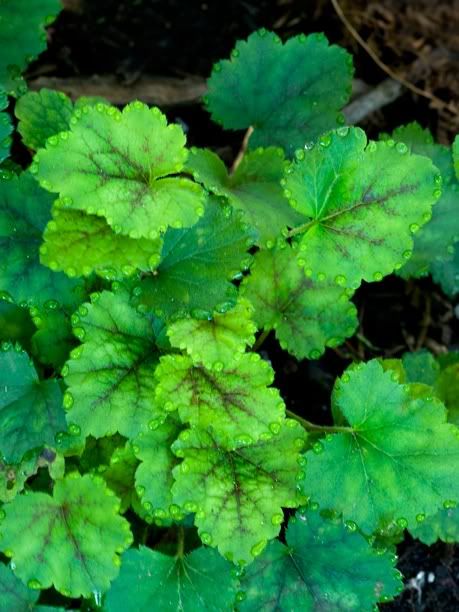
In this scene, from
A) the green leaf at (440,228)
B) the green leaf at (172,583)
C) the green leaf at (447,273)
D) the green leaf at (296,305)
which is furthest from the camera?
the green leaf at (447,273)

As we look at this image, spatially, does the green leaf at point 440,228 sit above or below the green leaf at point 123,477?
above

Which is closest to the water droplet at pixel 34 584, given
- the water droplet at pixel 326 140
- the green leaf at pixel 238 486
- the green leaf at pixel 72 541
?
the green leaf at pixel 72 541

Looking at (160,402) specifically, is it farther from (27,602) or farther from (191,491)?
(27,602)

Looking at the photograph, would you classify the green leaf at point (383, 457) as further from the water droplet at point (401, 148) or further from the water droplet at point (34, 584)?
the water droplet at point (34, 584)

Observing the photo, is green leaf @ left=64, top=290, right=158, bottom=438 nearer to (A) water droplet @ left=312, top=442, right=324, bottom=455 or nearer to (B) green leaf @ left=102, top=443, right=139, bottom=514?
(B) green leaf @ left=102, top=443, right=139, bottom=514

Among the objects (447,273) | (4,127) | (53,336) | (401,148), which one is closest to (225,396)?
(53,336)

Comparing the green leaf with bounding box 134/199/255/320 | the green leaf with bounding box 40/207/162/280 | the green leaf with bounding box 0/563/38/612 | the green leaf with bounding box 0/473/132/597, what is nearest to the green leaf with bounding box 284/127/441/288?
the green leaf with bounding box 134/199/255/320

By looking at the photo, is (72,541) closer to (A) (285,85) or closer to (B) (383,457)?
(B) (383,457)
